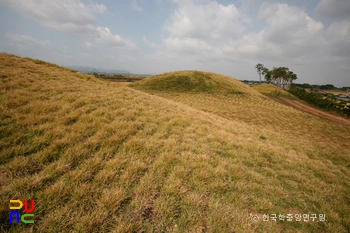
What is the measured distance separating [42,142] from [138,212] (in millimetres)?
3622

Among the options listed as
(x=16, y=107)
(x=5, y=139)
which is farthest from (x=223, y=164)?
(x=16, y=107)

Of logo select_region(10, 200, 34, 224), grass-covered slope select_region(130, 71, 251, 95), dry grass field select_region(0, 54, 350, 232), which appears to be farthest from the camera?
grass-covered slope select_region(130, 71, 251, 95)

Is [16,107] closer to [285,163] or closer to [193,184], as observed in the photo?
[193,184]

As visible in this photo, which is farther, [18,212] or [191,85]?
[191,85]

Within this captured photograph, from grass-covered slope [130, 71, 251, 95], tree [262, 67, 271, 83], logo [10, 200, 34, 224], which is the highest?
tree [262, 67, 271, 83]

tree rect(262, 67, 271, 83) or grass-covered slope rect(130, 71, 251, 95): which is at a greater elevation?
tree rect(262, 67, 271, 83)

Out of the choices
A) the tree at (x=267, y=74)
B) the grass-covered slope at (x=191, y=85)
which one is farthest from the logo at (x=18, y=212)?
the tree at (x=267, y=74)

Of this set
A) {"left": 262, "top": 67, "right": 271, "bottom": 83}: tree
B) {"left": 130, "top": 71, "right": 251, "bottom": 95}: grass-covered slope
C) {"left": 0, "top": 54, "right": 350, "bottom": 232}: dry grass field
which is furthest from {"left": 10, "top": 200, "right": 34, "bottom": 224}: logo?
{"left": 262, "top": 67, "right": 271, "bottom": 83}: tree

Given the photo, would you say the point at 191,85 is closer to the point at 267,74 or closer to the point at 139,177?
the point at 139,177

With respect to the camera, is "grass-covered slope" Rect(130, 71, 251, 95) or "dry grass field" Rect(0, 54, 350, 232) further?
"grass-covered slope" Rect(130, 71, 251, 95)

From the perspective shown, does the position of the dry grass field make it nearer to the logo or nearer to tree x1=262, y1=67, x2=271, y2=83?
the logo

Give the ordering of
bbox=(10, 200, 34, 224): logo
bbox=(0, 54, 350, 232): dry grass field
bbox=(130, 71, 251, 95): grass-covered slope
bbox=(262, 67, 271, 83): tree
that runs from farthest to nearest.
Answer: bbox=(262, 67, 271, 83): tree → bbox=(130, 71, 251, 95): grass-covered slope → bbox=(0, 54, 350, 232): dry grass field → bbox=(10, 200, 34, 224): logo

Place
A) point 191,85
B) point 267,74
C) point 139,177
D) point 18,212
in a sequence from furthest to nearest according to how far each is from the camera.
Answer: point 267,74, point 191,85, point 139,177, point 18,212

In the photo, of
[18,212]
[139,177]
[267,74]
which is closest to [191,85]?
[139,177]
